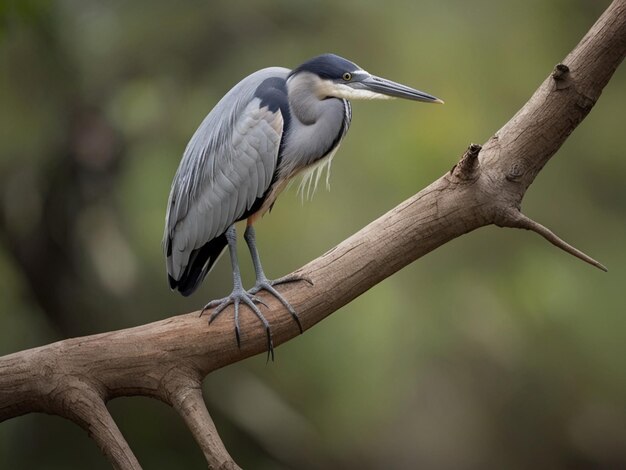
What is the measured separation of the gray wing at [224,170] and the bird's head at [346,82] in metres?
0.10

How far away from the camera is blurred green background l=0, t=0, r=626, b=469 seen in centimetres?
291

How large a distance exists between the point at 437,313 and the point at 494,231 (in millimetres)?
361

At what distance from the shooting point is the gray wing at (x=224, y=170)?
170 centimetres

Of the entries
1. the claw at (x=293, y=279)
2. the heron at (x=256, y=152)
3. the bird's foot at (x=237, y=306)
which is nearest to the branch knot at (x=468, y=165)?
the heron at (x=256, y=152)

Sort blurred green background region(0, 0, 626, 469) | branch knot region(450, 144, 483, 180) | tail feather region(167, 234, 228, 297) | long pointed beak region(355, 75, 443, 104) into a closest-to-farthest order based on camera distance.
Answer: branch knot region(450, 144, 483, 180) → long pointed beak region(355, 75, 443, 104) → tail feather region(167, 234, 228, 297) → blurred green background region(0, 0, 626, 469)

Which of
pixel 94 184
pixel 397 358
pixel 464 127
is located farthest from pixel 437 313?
pixel 94 184

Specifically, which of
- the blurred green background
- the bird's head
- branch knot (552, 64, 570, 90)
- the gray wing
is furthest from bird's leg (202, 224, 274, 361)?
the blurred green background

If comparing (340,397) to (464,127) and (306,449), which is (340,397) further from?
(464,127)

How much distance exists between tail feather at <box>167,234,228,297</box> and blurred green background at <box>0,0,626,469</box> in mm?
1046

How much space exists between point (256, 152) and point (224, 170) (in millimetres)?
88

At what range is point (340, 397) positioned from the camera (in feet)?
9.99

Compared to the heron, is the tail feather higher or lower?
lower

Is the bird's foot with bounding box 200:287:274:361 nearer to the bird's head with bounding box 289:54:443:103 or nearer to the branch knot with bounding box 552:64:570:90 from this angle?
the bird's head with bounding box 289:54:443:103

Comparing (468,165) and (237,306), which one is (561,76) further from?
(237,306)
